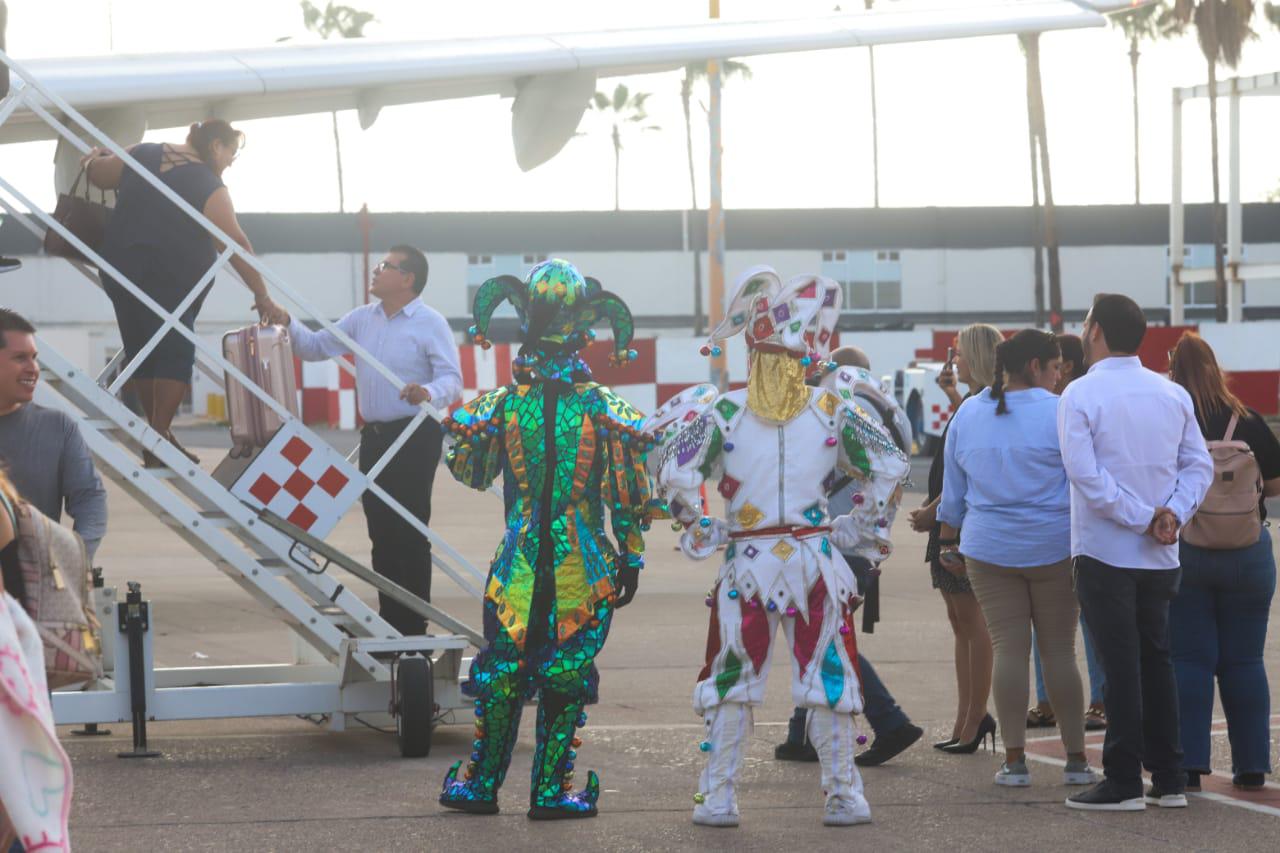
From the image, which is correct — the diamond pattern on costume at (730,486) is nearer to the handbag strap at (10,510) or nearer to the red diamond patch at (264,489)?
the red diamond patch at (264,489)

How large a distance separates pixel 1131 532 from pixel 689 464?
1.49 metres

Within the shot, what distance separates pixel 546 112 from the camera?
12.6 metres

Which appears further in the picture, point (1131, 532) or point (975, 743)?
point (975, 743)

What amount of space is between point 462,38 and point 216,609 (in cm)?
418

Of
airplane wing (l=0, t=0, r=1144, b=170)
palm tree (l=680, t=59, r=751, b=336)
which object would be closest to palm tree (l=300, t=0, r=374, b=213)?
palm tree (l=680, t=59, r=751, b=336)

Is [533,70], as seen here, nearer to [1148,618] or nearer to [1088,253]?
[1148,618]

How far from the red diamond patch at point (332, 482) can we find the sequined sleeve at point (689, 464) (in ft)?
6.84

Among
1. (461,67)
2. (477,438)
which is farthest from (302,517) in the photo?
(461,67)

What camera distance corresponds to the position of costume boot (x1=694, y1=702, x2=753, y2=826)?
6.05 m

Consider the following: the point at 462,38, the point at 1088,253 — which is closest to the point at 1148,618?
the point at 462,38

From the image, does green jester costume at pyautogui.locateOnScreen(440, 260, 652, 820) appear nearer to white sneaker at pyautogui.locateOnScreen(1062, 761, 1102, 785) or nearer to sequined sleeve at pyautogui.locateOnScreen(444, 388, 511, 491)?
sequined sleeve at pyautogui.locateOnScreen(444, 388, 511, 491)

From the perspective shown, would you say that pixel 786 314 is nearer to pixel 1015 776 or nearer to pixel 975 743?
pixel 1015 776

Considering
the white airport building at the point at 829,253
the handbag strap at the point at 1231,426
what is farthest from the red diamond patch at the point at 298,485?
the white airport building at the point at 829,253

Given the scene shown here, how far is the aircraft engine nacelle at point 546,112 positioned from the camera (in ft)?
41.1
